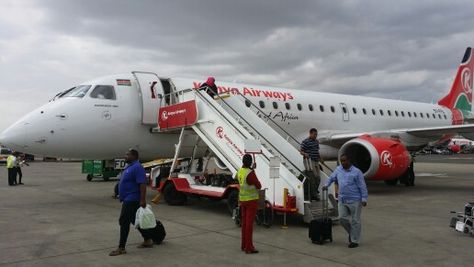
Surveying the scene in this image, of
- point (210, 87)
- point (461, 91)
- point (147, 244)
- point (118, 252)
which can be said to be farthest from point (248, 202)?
point (461, 91)

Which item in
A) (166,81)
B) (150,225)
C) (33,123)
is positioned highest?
(166,81)

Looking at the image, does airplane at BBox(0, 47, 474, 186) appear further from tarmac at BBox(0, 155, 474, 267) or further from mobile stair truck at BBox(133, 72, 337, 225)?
tarmac at BBox(0, 155, 474, 267)

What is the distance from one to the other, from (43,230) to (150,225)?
273cm

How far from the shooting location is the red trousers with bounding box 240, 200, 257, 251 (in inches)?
246

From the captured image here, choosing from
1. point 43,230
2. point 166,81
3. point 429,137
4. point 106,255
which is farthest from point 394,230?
point 429,137

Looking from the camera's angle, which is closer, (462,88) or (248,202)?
(248,202)

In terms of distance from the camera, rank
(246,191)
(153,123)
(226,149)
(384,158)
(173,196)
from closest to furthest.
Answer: (246,191), (226,149), (173,196), (153,123), (384,158)

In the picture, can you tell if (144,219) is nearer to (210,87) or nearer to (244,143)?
(244,143)

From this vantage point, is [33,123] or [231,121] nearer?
[231,121]

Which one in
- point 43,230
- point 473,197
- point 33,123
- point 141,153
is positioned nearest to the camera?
point 43,230

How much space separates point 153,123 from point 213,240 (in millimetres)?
5554

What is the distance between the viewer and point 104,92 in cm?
1153

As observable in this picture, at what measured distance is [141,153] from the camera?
12086 mm

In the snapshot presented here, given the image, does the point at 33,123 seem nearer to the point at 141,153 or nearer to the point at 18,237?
the point at 141,153
